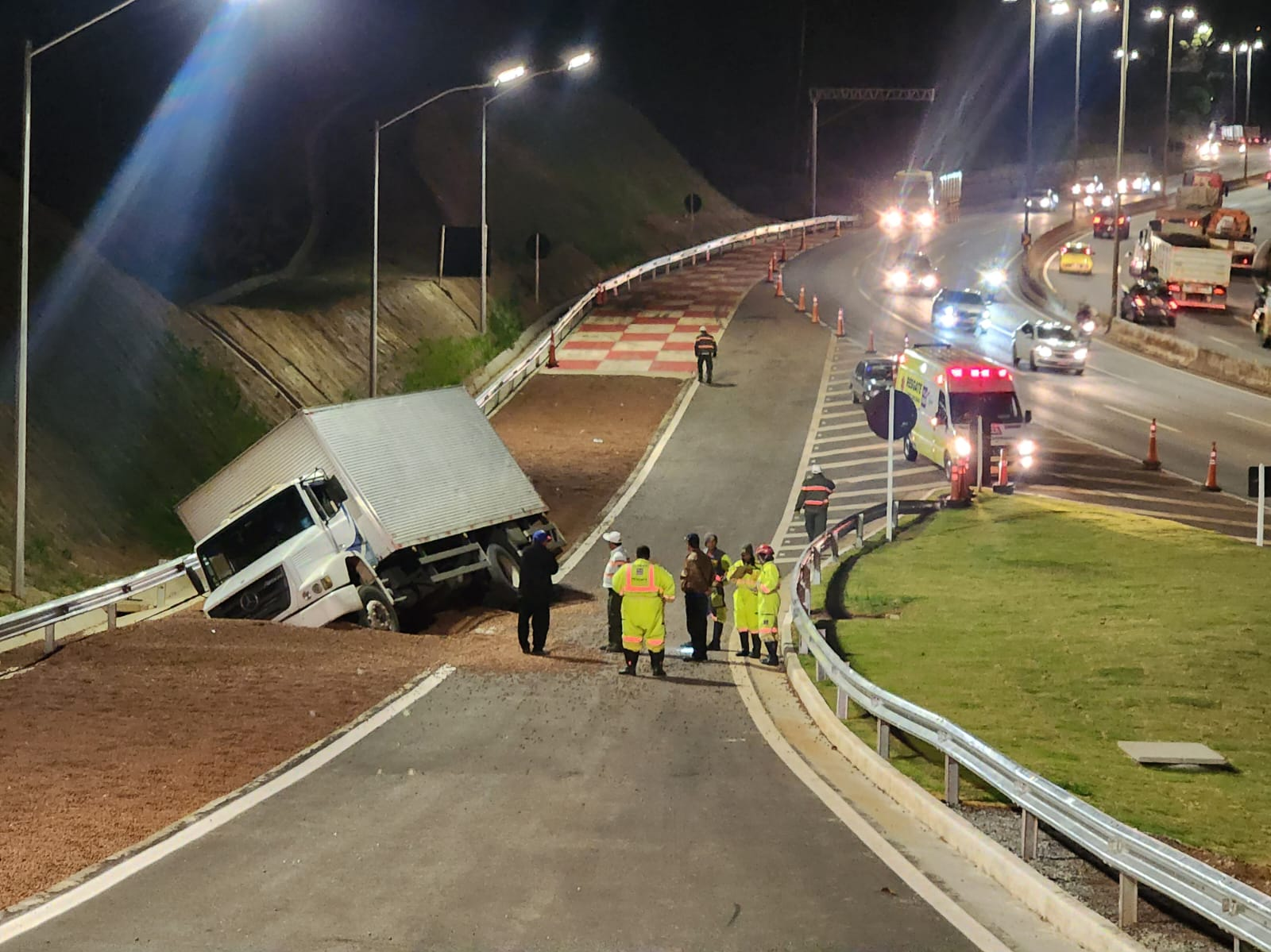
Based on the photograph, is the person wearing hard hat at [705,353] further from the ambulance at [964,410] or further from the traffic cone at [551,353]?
the ambulance at [964,410]

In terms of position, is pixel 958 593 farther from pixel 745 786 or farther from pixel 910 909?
pixel 910 909

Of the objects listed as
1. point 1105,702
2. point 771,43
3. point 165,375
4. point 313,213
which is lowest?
point 1105,702

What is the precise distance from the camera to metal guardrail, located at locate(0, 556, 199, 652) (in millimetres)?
16623

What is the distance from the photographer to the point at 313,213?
190 ft

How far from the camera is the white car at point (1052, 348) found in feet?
149

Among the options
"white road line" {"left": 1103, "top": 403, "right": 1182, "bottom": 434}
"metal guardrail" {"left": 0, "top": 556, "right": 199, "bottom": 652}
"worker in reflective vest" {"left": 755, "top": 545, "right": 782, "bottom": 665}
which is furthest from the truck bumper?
"white road line" {"left": 1103, "top": 403, "right": 1182, "bottom": 434}

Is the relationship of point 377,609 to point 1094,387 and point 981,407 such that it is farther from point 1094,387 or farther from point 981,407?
point 1094,387

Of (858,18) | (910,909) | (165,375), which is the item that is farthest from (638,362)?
(858,18)


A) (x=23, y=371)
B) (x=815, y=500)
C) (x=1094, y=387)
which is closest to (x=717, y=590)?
(x=815, y=500)

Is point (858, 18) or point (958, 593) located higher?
point (858, 18)

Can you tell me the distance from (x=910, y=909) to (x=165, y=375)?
26948mm

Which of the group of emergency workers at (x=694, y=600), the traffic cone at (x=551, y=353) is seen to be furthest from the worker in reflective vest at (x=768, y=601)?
the traffic cone at (x=551, y=353)

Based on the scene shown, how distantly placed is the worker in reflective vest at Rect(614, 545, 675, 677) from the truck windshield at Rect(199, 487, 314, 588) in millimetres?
5544

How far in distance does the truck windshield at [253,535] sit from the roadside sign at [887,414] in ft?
27.1
